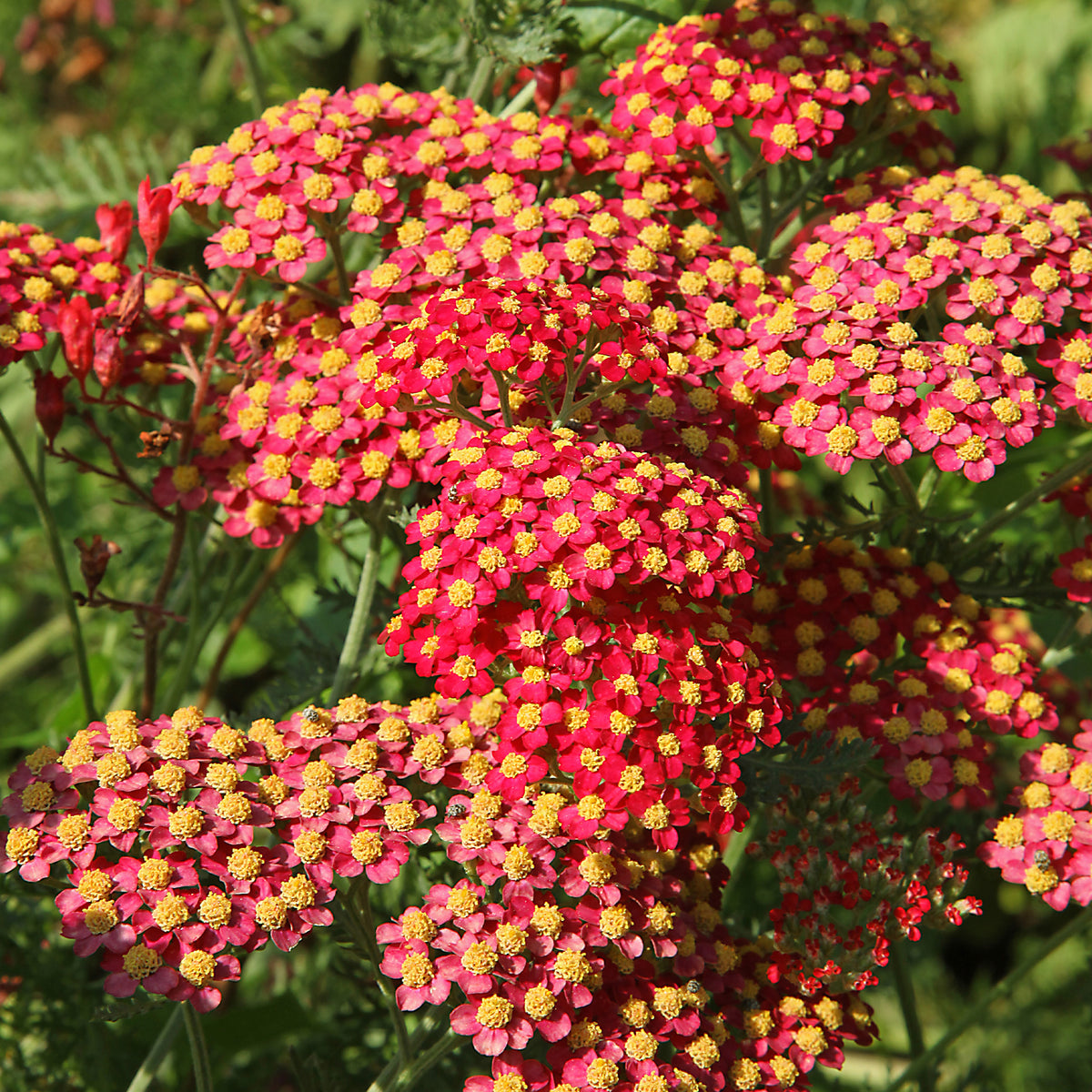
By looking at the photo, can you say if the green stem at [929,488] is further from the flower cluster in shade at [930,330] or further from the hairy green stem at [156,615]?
the hairy green stem at [156,615]

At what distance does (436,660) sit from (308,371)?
39 cm

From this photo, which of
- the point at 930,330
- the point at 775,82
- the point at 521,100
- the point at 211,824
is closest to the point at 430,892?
the point at 211,824

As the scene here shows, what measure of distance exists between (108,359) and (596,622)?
660mm

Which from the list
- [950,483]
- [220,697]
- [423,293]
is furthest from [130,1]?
[950,483]

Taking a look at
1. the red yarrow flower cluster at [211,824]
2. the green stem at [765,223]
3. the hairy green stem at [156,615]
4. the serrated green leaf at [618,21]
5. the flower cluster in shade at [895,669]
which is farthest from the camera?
the serrated green leaf at [618,21]

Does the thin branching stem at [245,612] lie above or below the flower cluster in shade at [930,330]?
above

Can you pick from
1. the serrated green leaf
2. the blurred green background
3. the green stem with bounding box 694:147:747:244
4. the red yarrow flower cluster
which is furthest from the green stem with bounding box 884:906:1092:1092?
the serrated green leaf

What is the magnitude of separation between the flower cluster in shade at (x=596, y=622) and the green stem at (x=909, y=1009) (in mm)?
518

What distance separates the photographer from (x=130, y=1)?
3119 millimetres

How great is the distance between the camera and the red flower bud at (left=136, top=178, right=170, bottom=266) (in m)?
1.36

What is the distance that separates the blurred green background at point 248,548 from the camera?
5.20 feet

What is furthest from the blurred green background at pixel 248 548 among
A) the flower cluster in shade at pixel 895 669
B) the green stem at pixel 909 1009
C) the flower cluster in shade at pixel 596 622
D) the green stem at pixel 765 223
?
the flower cluster in shade at pixel 596 622

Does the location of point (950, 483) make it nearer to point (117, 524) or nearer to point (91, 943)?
point (91, 943)

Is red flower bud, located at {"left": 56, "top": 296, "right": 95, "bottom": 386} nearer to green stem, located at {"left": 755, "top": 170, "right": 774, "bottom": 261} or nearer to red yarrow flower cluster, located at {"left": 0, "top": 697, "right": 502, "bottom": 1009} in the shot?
red yarrow flower cluster, located at {"left": 0, "top": 697, "right": 502, "bottom": 1009}
